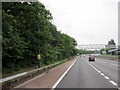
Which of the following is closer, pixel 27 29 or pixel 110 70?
pixel 110 70

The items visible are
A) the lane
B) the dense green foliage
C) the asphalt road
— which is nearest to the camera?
the asphalt road

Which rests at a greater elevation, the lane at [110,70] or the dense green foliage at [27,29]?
the dense green foliage at [27,29]

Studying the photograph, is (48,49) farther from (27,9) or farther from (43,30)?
(27,9)

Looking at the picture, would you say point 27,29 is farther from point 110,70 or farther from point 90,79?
point 90,79

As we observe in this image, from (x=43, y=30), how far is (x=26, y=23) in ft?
9.08

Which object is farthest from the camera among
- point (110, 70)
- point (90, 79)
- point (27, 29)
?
point (27, 29)

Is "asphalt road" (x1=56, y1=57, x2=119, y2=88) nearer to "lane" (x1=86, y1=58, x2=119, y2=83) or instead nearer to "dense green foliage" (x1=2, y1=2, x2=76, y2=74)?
"lane" (x1=86, y1=58, x2=119, y2=83)

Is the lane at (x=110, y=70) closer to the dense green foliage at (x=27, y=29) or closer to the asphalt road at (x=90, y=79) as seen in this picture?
the asphalt road at (x=90, y=79)

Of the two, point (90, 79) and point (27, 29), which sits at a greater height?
point (27, 29)

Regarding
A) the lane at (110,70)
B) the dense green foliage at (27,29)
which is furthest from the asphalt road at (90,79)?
the dense green foliage at (27,29)

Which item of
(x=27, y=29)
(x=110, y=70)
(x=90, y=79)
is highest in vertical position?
(x=27, y=29)

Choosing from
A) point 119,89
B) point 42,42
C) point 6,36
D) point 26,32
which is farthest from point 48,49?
point 119,89

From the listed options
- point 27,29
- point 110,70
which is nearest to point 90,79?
point 110,70

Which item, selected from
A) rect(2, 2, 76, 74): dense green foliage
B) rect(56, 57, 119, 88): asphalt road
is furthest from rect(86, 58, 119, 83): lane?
rect(2, 2, 76, 74): dense green foliage
